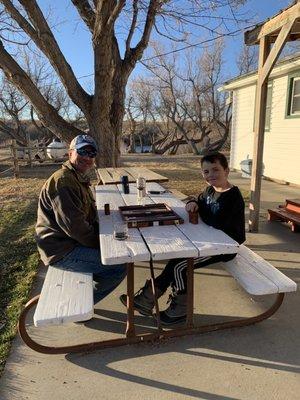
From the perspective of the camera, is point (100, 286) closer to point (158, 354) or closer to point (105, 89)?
point (158, 354)

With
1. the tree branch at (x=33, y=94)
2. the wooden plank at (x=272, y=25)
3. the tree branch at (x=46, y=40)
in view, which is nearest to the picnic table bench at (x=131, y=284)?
the wooden plank at (x=272, y=25)

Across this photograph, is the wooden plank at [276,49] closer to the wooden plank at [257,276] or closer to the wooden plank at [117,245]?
the wooden plank at [257,276]

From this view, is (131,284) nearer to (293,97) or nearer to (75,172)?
(75,172)

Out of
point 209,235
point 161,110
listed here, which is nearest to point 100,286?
point 209,235

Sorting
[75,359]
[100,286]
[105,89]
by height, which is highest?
[105,89]

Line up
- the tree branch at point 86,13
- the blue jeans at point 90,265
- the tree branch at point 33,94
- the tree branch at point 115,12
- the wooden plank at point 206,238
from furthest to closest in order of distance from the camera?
the tree branch at point 86,13, the tree branch at point 33,94, the tree branch at point 115,12, the blue jeans at point 90,265, the wooden plank at point 206,238

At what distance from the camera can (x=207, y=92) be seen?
29.3 m

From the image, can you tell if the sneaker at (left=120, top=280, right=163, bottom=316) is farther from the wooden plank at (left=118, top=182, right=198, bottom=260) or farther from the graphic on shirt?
the graphic on shirt

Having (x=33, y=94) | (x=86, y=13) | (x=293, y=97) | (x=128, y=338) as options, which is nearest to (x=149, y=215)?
(x=128, y=338)

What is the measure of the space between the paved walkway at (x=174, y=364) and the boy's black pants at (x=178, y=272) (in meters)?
0.35

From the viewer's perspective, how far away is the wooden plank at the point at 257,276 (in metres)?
2.52

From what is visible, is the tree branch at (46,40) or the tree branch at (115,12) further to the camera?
the tree branch at (46,40)

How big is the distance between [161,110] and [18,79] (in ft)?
99.2

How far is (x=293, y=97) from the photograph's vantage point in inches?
364
